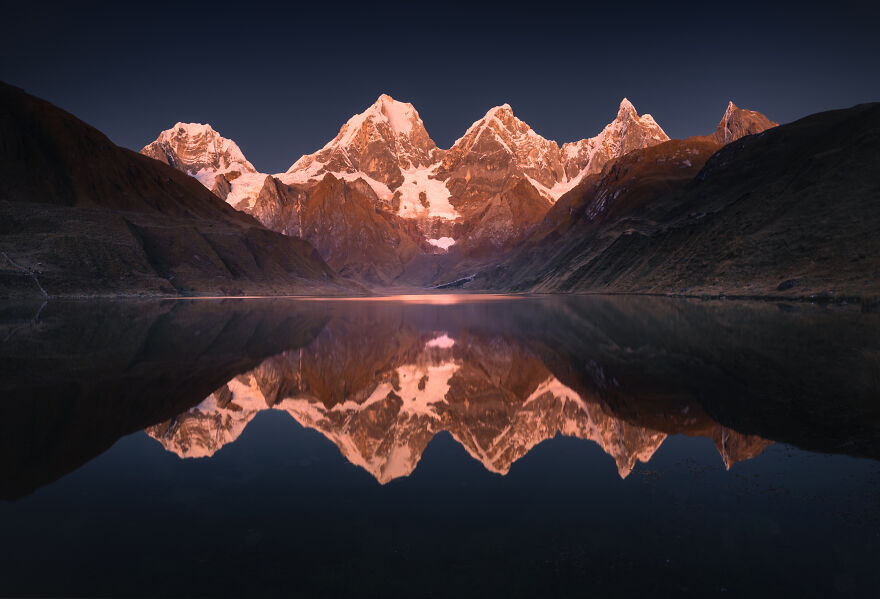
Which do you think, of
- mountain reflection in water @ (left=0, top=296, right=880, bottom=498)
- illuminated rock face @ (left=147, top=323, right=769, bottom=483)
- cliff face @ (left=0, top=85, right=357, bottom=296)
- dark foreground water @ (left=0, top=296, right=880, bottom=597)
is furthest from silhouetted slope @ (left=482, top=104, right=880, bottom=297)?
cliff face @ (left=0, top=85, right=357, bottom=296)

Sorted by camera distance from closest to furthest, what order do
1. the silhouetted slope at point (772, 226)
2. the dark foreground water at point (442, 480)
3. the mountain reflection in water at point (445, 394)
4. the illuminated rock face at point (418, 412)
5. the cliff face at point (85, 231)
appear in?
the dark foreground water at point (442, 480) → the illuminated rock face at point (418, 412) → the mountain reflection in water at point (445, 394) → the silhouetted slope at point (772, 226) → the cliff face at point (85, 231)

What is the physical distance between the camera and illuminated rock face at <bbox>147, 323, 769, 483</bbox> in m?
13.4

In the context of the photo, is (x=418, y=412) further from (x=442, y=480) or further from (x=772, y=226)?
(x=772, y=226)

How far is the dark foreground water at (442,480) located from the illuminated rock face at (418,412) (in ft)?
0.41

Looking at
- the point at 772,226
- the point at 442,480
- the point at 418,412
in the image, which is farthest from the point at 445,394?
the point at 772,226

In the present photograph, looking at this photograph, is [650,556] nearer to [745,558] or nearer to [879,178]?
[745,558]

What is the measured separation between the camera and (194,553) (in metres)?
7.98

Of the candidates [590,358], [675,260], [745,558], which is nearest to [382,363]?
[590,358]

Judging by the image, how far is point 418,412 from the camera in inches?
692

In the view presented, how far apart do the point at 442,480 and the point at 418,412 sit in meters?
6.10

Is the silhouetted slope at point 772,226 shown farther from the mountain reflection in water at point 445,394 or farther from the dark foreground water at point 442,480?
the dark foreground water at point 442,480

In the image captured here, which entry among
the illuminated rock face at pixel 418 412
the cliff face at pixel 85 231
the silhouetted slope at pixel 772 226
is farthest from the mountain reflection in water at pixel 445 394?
the cliff face at pixel 85 231

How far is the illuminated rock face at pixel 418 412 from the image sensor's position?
1335cm

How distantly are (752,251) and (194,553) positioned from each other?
119 meters
